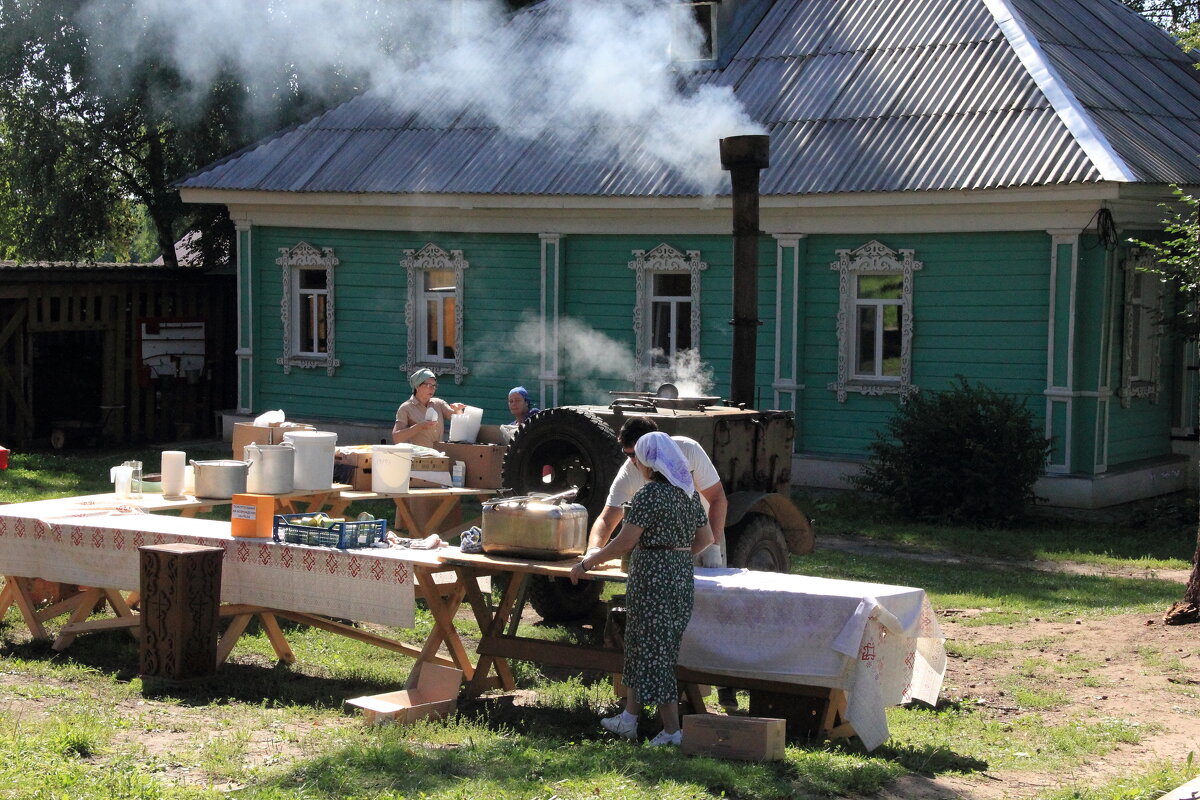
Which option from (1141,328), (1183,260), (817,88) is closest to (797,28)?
(817,88)

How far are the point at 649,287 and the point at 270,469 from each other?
347 inches

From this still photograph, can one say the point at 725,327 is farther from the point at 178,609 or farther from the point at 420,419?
the point at 178,609

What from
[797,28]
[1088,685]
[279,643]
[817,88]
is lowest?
[1088,685]

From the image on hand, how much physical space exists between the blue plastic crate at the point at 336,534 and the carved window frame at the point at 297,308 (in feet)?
38.9

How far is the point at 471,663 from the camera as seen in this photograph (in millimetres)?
8195

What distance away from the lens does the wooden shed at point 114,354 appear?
64.5 ft

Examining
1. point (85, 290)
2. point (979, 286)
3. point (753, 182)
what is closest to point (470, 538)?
point (753, 182)

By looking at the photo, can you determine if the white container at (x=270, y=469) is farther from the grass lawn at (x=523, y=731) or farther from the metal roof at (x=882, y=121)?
the metal roof at (x=882, y=121)

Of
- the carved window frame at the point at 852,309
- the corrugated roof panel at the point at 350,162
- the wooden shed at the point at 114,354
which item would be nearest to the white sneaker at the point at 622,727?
the carved window frame at the point at 852,309

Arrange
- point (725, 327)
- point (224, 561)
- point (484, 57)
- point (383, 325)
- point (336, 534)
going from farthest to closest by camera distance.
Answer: point (484, 57) → point (383, 325) → point (725, 327) → point (224, 561) → point (336, 534)

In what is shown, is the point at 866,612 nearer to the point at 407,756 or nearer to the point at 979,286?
the point at 407,756

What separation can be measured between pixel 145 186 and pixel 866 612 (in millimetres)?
23041

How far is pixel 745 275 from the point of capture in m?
11.4

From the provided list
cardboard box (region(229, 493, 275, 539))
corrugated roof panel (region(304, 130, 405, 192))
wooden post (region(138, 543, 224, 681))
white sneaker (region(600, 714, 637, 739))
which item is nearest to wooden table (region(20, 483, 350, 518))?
cardboard box (region(229, 493, 275, 539))
